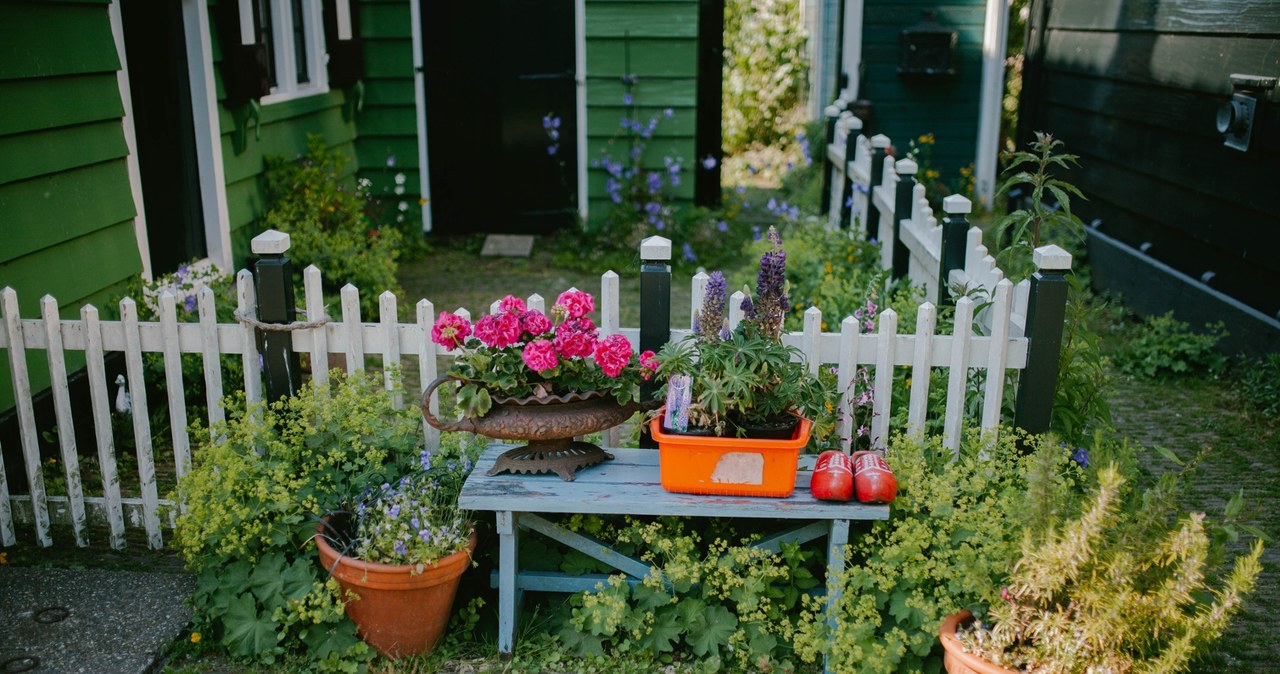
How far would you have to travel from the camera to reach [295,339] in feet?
A: 12.2

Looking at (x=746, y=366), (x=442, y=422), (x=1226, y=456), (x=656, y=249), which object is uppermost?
(x=656, y=249)

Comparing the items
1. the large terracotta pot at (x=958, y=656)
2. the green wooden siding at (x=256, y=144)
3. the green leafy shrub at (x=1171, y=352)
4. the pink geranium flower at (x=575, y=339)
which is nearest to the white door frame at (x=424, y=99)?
the green wooden siding at (x=256, y=144)

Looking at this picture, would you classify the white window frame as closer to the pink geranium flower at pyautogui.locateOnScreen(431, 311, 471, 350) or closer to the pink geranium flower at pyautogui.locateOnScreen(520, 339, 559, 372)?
the pink geranium flower at pyautogui.locateOnScreen(431, 311, 471, 350)

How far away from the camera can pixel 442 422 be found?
343 centimetres

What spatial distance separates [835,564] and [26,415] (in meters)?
2.88

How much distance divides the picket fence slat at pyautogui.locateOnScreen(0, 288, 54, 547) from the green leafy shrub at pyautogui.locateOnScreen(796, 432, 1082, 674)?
272 cm

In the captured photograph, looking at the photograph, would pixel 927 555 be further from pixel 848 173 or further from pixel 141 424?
pixel 848 173

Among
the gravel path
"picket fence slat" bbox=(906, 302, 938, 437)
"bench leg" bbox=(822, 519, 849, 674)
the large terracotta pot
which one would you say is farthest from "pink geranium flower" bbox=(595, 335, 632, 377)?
the gravel path

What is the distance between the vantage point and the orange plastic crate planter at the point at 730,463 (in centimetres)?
319

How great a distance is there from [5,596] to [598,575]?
1.93 metres

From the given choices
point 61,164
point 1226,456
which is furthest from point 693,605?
point 61,164

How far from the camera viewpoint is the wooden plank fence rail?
3.52 meters

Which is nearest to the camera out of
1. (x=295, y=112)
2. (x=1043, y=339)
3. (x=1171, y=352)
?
(x=1043, y=339)

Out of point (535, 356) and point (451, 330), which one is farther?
point (451, 330)
